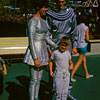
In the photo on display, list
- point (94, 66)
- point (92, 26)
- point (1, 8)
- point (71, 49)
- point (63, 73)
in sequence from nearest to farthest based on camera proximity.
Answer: point (63, 73) < point (71, 49) < point (94, 66) < point (92, 26) < point (1, 8)

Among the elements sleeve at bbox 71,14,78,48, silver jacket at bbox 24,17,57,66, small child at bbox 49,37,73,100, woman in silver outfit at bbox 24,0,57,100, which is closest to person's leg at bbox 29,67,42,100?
woman in silver outfit at bbox 24,0,57,100

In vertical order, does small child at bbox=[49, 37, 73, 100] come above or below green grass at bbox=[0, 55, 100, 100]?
above

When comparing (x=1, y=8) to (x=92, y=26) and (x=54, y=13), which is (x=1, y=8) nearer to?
(x=92, y=26)

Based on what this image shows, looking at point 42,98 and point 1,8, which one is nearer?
point 42,98

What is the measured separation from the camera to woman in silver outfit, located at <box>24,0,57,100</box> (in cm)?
345

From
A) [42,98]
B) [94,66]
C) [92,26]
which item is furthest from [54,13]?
[92,26]

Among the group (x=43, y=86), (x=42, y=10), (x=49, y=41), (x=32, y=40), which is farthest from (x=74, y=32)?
(x=43, y=86)

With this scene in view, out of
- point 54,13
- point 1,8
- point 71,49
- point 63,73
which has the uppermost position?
point 1,8

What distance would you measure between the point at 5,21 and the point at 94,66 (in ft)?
66.4

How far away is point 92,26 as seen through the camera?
14.1 m

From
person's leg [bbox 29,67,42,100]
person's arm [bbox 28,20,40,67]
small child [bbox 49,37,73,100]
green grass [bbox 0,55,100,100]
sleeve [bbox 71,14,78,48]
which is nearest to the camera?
small child [bbox 49,37,73,100]

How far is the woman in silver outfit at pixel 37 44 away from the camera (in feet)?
11.3

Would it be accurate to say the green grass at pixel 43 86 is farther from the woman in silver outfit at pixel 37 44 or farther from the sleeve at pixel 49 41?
the sleeve at pixel 49 41

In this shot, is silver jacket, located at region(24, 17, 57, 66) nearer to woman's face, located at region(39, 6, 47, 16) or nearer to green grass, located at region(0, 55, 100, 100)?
woman's face, located at region(39, 6, 47, 16)
